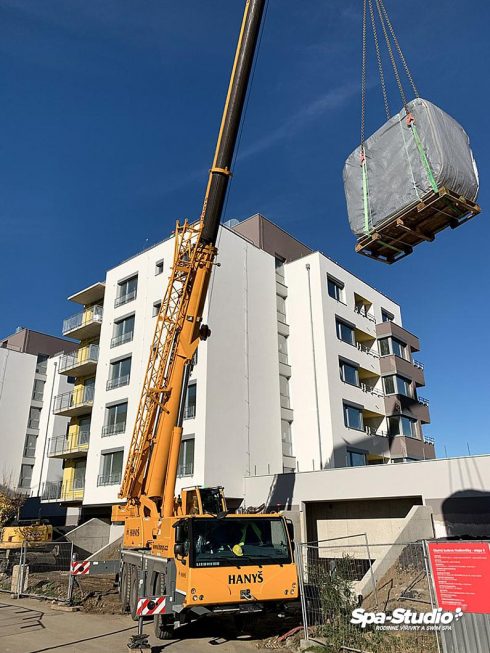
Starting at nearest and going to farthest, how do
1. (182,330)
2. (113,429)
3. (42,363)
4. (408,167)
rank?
1. (408,167)
2. (182,330)
3. (113,429)
4. (42,363)

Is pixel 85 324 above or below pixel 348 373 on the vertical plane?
above

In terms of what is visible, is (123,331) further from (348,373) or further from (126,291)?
(348,373)

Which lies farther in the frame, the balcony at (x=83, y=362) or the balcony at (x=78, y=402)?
the balcony at (x=83, y=362)

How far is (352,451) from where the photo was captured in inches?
1163

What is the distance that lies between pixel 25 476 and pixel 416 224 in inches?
1781

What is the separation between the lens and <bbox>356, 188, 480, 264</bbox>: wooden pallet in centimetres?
941

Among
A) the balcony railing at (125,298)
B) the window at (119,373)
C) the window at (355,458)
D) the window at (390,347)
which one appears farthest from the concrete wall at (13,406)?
the window at (390,347)

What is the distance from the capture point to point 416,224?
1017 centimetres

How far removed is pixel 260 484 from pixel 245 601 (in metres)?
14.7

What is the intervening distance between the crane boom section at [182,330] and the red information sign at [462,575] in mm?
7085

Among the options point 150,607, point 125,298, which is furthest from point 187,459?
point 150,607

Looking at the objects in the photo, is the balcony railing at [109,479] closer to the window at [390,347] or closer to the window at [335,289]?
the window at [335,289]

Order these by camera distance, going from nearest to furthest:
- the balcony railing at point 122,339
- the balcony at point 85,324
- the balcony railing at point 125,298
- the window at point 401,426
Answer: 1. the balcony railing at point 122,339
2. the balcony railing at point 125,298
3. the window at point 401,426
4. the balcony at point 85,324

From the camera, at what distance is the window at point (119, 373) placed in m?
30.0
